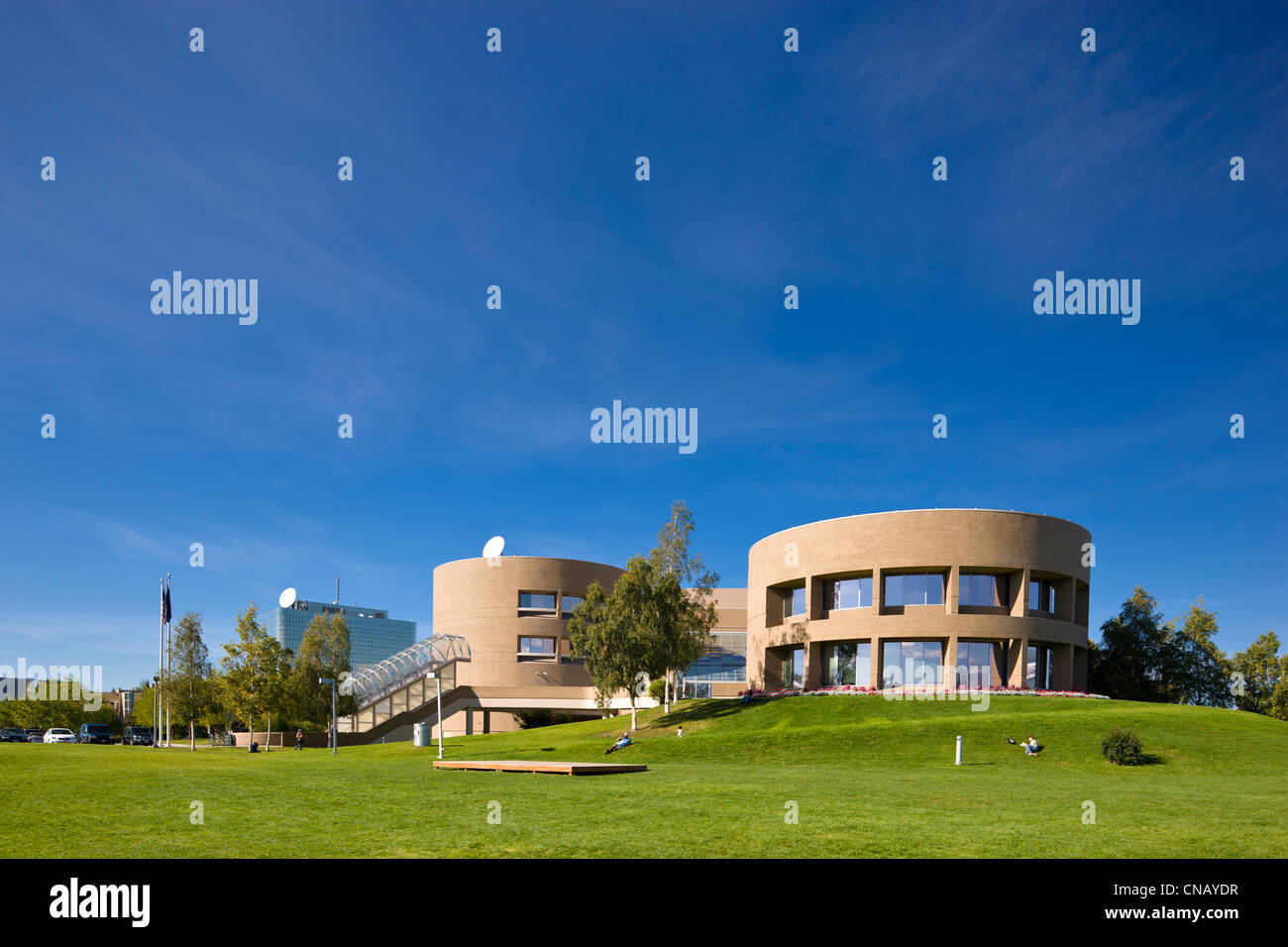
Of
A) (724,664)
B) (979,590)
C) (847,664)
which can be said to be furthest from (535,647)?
(979,590)

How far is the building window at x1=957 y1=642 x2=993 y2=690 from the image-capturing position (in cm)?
5212

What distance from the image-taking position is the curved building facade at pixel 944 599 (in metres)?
52.0

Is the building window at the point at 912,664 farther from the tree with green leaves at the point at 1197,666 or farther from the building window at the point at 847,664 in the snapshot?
the tree with green leaves at the point at 1197,666

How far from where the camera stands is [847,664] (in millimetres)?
55875

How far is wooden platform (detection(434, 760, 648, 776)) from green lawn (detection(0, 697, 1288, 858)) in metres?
0.63

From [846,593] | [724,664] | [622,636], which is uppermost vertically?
[846,593]

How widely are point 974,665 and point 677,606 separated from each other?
710 inches

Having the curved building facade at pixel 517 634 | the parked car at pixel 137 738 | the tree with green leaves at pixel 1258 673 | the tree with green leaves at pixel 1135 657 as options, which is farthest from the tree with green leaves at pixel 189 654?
the tree with green leaves at pixel 1258 673

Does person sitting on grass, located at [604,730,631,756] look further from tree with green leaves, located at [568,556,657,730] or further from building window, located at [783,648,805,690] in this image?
building window, located at [783,648,805,690]

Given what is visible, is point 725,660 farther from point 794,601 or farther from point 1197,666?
point 1197,666
